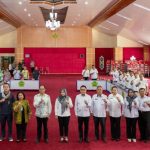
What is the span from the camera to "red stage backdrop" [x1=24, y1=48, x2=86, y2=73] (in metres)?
36.1

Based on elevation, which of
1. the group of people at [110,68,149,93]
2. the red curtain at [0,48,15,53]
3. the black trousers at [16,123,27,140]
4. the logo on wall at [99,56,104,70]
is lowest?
the black trousers at [16,123,27,140]

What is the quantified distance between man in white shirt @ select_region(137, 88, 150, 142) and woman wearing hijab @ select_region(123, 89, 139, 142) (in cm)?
15

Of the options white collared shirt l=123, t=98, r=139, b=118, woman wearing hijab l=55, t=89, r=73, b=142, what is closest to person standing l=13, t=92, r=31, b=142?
woman wearing hijab l=55, t=89, r=73, b=142

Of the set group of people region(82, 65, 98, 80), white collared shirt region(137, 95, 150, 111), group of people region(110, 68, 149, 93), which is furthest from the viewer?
group of people region(82, 65, 98, 80)

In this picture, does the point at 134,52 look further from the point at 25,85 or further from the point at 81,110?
the point at 81,110

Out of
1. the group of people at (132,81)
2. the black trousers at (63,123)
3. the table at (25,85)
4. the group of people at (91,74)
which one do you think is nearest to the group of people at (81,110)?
the black trousers at (63,123)

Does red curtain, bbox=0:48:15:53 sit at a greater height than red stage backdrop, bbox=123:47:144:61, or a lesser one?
greater

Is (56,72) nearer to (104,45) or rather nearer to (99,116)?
(104,45)

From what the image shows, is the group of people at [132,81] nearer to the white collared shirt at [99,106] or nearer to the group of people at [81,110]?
the group of people at [81,110]

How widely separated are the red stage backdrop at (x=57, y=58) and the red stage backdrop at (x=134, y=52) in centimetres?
463

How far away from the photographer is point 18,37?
35438mm

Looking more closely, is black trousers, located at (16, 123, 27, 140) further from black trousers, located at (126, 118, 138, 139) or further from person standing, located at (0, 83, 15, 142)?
black trousers, located at (126, 118, 138, 139)

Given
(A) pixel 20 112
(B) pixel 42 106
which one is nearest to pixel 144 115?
(B) pixel 42 106

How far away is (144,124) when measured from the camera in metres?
8.99
